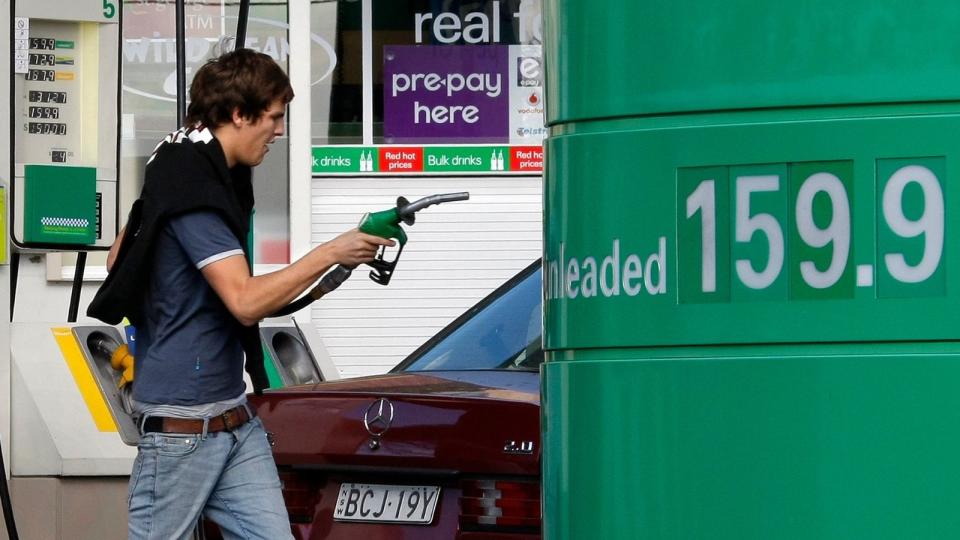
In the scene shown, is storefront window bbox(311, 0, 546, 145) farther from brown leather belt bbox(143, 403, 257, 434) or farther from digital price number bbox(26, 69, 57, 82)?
brown leather belt bbox(143, 403, 257, 434)

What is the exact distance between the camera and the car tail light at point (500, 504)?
4.83 m

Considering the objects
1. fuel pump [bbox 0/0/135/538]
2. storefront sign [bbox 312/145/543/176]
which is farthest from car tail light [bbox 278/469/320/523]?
storefront sign [bbox 312/145/543/176]

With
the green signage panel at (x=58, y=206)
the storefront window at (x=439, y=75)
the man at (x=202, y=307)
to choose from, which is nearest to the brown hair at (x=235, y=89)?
the man at (x=202, y=307)

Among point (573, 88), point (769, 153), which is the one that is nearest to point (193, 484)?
point (573, 88)

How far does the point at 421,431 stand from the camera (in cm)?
496

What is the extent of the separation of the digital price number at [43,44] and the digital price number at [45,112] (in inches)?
9.8

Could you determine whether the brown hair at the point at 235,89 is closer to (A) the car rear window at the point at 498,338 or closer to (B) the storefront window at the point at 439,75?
(A) the car rear window at the point at 498,338

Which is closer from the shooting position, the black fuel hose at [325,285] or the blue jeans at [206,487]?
the blue jeans at [206,487]

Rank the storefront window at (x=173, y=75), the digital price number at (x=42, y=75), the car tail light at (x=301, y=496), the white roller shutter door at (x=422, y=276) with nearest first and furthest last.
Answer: the car tail light at (x=301, y=496), the digital price number at (x=42, y=75), the storefront window at (x=173, y=75), the white roller shutter door at (x=422, y=276)

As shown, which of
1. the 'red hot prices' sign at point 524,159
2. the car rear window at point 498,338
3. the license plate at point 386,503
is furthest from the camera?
the 'red hot prices' sign at point 524,159

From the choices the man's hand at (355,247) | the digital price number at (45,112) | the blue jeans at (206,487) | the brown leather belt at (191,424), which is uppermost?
the digital price number at (45,112)

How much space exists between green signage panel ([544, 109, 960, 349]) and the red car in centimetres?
219

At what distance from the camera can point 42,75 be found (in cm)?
776

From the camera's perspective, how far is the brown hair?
438 cm
